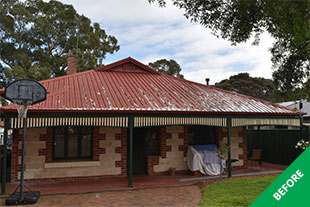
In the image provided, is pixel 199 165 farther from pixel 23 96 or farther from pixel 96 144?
pixel 23 96

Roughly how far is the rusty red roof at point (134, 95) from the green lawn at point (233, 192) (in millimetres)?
2598

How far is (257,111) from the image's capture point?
11062mm

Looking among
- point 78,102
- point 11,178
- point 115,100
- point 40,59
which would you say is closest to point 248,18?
point 115,100

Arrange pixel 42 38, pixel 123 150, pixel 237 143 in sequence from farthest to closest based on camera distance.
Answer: pixel 42 38 → pixel 237 143 → pixel 123 150

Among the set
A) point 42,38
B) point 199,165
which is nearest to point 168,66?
point 42,38

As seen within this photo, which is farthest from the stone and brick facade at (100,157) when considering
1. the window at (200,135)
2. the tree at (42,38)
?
the tree at (42,38)

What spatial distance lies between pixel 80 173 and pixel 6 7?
885 inches

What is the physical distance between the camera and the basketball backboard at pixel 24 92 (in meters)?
7.35

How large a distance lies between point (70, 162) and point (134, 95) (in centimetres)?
342

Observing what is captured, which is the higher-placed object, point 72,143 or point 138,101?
point 138,101

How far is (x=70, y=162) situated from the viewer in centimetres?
986

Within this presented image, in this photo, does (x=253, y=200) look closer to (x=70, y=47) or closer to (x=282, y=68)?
(x=282, y=68)

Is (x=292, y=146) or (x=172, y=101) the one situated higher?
(x=172, y=101)

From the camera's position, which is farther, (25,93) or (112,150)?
(112,150)
